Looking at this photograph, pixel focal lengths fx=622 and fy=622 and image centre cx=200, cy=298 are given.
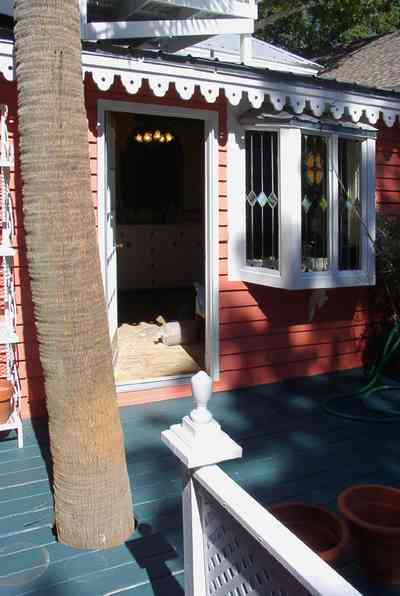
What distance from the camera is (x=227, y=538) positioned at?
1.77 metres

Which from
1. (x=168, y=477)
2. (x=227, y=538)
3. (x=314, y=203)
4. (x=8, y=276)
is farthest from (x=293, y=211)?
(x=227, y=538)

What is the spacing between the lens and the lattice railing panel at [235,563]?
149cm

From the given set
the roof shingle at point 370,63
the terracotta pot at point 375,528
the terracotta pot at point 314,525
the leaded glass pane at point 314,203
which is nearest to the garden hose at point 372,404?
the leaded glass pane at point 314,203

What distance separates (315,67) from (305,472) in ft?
28.7

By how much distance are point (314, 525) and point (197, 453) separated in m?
1.17

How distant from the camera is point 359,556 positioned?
8.61 ft

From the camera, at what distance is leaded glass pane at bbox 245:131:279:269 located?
17.3 ft

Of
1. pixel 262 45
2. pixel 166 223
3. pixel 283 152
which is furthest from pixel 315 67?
pixel 283 152

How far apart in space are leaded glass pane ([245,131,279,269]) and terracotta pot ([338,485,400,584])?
2736 mm

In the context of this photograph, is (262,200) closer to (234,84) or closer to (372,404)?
(234,84)

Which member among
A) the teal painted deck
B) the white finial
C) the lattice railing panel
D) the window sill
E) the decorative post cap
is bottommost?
the teal painted deck

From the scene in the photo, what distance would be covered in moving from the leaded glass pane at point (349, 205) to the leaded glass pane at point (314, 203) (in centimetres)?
19

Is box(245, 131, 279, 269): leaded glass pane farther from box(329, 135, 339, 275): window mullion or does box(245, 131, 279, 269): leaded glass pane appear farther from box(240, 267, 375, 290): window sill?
box(329, 135, 339, 275): window mullion

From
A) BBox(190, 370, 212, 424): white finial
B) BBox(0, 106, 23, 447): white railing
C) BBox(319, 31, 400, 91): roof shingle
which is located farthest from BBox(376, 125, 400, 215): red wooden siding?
BBox(190, 370, 212, 424): white finial
